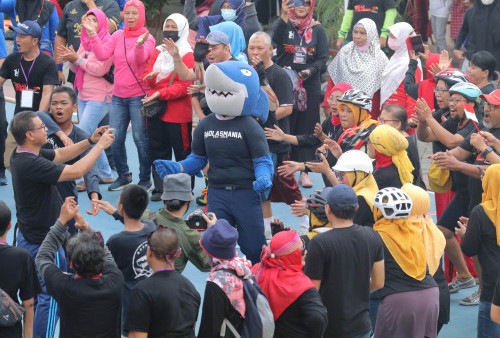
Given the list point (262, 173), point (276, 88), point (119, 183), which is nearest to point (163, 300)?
point (262, 173)

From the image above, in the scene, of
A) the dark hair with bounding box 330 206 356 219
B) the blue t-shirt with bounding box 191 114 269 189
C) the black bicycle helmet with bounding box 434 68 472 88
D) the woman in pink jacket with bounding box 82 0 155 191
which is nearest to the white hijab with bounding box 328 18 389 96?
the black bicycle helmet with bounding box 434 68 472 88

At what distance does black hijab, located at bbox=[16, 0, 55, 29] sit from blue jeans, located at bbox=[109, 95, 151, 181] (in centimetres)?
209

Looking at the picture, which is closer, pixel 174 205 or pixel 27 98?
pixel 174 205

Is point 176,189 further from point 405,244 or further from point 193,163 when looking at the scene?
point 405,244

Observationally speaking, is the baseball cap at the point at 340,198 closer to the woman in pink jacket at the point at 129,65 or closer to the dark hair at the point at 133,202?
the dark hair at the point at 133,202

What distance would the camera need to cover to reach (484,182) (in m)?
5.56

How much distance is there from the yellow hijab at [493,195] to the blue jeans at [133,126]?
193 inches

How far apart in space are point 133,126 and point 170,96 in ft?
2.65

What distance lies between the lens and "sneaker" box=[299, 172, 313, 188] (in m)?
9.94

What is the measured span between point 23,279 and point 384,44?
7405 millimetres

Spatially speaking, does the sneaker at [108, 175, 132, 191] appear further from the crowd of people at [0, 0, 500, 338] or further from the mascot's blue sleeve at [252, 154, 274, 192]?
the mascot's blue sleeve at [252, 154, 274, 192]

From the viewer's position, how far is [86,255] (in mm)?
4320

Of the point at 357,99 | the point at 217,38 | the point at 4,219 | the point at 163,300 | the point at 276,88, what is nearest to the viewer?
the point at 163,300

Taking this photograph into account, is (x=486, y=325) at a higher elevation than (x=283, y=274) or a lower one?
lower
